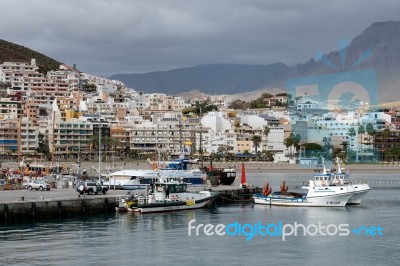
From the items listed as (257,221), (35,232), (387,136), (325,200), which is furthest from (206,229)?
(387,136)

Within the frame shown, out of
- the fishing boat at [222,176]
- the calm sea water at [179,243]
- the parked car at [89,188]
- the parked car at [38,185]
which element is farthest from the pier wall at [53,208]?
the fishing boat at [222,176]

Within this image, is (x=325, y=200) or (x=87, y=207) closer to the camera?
(x=87, y=207)

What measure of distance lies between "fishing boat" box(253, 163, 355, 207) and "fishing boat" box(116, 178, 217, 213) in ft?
21.3

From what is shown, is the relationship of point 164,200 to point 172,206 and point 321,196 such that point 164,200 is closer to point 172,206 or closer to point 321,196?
point 172,206

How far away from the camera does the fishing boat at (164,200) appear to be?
52656mm

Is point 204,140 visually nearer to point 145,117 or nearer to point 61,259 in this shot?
point 145,117

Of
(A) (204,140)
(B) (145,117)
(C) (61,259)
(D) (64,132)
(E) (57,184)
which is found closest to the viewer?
(C) (61,259)

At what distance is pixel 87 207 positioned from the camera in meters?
51.9

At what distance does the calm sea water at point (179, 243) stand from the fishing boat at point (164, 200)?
0.99 m

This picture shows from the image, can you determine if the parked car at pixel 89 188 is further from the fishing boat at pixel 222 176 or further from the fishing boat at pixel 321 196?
the fishing boat at pixel 222 176

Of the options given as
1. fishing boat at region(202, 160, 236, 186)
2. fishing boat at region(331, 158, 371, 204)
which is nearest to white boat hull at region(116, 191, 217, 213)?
fishing boat at region(331, 158, 371, 204)

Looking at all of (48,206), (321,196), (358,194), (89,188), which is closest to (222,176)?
(358,194)

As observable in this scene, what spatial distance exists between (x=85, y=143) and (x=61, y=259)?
115m

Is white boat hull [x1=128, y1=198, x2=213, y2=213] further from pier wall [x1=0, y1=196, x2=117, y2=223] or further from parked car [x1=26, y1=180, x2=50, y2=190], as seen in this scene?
parked car [x1=26, y1=180, x2=50, y2=190]
